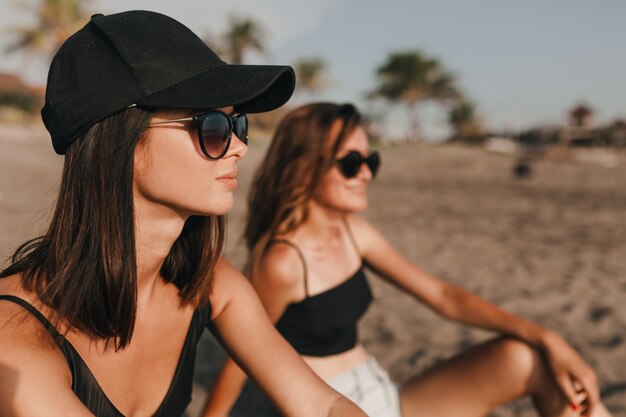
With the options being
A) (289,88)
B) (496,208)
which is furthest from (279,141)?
(496,208)

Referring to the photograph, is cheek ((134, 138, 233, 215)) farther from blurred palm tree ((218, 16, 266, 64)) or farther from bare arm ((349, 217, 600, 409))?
blurred palm tree ((218, 16, 266, 64))

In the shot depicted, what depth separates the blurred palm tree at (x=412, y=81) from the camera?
4688cm

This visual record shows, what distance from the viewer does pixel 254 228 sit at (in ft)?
9.01

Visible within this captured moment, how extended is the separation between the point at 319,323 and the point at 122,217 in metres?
1.16

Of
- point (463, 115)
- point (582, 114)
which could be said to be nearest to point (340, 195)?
point (582, 114)

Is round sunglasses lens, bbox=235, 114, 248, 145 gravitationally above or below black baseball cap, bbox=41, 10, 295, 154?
below

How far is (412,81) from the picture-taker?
46.9 meters

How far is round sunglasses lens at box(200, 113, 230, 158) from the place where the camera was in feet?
4.82

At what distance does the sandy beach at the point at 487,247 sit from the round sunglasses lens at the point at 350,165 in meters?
0.89

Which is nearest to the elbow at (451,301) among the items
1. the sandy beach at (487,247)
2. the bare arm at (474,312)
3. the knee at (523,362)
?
the bare arm at (474,312)

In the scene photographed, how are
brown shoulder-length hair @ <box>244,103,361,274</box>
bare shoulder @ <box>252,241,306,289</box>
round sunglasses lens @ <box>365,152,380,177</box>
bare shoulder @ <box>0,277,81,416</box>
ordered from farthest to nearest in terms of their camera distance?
1. round sunglasses lens @ <box>365,152,380,177</box>
2. brown shoulder-length hair @ <box>244,103,361,274</box>
3. bare shoulder @ <box>252,241,306,289</box>
4. bare shoulder @ <box>0,277,81,416</box>

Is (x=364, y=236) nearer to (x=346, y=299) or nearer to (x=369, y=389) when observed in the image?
(x=346, y=299)

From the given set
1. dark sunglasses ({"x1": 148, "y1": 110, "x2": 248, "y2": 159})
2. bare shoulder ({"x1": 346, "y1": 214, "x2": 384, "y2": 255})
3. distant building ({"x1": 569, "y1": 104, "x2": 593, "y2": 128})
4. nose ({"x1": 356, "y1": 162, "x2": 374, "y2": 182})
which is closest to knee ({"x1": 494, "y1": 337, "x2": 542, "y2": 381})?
bare shoulder ({"x1": 346, "y1": 214, "x2": 384, "y2": 255})

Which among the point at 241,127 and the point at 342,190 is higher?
the point at 241,127
